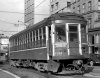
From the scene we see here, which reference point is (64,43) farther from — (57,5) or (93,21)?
(57,5)

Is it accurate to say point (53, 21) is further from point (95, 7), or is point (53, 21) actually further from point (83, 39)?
point (95, 7)

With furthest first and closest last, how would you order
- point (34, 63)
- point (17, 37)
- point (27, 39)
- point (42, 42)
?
point (17, 37)
point (27, 39)
point (34, 63)
point (42, 42)

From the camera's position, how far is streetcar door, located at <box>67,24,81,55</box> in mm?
15185

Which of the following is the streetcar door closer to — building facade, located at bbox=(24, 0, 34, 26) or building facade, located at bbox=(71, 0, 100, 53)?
building facade, located at bbox=(71, 0, 100, 53)

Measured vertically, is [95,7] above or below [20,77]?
above

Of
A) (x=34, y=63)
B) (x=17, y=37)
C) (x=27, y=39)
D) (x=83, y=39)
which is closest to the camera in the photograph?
(x=83, y=39)

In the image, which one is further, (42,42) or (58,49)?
(42,42)

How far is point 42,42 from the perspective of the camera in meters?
16.7

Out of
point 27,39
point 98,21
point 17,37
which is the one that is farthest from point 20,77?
point 98,21

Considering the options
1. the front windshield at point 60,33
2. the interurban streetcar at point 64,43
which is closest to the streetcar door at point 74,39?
the interurban streetcar at point 64,43

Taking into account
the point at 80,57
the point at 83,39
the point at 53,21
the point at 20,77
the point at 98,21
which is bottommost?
the point at 20,77

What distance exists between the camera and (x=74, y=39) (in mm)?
15430

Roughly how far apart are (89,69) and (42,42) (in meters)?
3.42

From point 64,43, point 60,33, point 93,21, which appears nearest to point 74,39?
point 64,43
